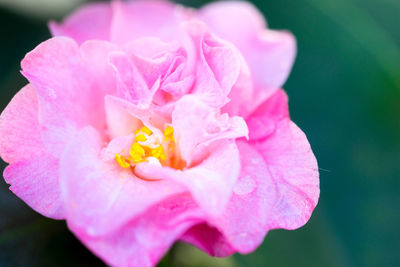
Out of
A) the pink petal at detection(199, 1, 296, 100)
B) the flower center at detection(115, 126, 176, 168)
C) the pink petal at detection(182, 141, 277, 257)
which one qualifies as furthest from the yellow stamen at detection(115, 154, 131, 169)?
the pink petal at detection(199, 1, 296, 100)

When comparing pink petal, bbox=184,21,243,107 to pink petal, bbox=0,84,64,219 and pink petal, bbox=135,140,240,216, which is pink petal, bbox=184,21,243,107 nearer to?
pink petal, bbox=135,140,240,216

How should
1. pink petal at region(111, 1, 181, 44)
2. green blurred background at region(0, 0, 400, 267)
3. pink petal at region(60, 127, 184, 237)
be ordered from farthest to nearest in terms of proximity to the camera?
green blurred background at region(0, 0, 400, 267) → pink petal at region(111, 1, 181, 44) → pink petal at region(60, 127, 184, 237)

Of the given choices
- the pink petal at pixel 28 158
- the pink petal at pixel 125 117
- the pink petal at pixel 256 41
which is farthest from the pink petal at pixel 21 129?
Answer: the pink petal at pixel 256 41

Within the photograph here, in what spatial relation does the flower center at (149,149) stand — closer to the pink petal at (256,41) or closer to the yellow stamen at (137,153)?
the yellow stamen at (137,153)

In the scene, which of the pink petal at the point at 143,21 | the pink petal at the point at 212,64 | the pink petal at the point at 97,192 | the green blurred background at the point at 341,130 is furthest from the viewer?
the green blurred background at the point at 341,130

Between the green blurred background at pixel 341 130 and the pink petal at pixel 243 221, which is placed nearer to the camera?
the pink petal at pixel 243 221

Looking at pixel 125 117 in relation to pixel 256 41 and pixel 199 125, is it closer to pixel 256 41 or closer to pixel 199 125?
pixel 199 125
